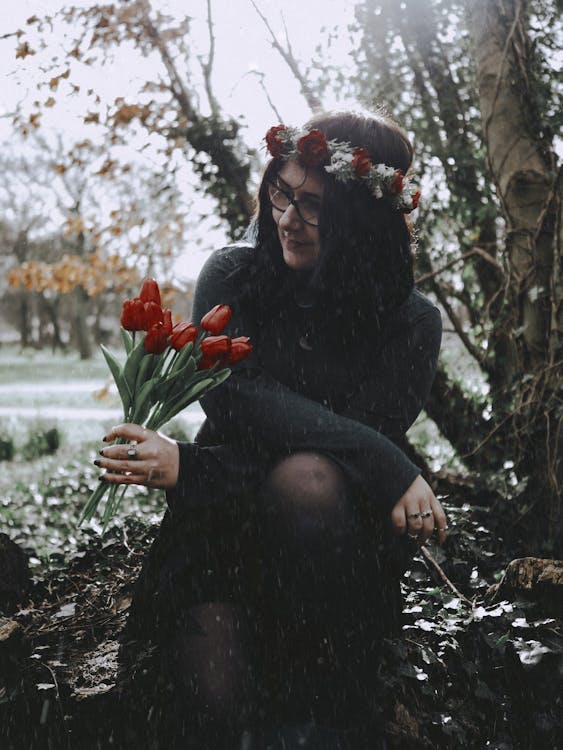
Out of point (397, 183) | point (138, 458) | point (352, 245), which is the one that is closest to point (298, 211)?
point (352, 245)

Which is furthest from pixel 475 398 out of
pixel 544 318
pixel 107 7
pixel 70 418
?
pixel 70 418

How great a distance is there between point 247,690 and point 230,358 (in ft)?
2.71

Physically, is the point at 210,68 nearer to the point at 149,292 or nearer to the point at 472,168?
the point at 472,168

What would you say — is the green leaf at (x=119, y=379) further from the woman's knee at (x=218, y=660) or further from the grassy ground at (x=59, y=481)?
the grassy ground at (x=59, y=481)

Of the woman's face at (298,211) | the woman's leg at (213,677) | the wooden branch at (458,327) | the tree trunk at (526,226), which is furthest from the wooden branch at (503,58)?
the woman's leg at (213,677)

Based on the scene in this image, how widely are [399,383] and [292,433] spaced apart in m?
0.40

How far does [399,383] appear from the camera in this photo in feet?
6.57

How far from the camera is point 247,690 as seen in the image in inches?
66.4

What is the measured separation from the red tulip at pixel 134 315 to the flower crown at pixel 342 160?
0.67 meters

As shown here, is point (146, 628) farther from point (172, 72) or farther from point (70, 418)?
point (70, 418)

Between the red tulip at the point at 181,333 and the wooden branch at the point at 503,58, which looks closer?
the red tulip at the point at 181,333

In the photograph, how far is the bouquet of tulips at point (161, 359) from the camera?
1.61 meters

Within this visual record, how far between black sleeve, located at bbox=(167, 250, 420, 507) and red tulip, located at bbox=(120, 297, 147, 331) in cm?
33

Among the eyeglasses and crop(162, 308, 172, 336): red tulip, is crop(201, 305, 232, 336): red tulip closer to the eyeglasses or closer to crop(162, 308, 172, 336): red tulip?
crop(162, 308, 172, 336): red tulip
